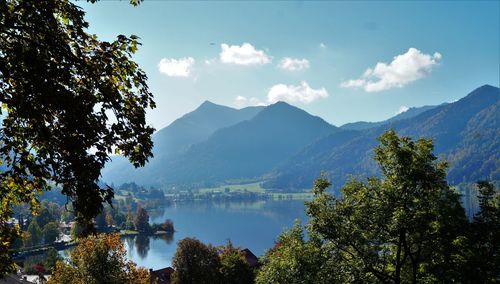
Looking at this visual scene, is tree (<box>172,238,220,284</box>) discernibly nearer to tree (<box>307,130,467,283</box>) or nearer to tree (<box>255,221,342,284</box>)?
tree (<box>255,221,342,284</box>)

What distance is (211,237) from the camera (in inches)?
6806

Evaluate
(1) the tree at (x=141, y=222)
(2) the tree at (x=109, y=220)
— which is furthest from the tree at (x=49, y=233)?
(1) the tree at (x=141, y=222)

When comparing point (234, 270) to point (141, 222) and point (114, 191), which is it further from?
point (141, 222)

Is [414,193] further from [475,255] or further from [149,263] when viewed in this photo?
[149,263]

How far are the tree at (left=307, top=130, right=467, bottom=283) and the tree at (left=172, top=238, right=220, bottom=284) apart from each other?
99.7ft

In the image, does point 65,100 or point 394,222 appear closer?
point 65,100

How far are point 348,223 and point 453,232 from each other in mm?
4705

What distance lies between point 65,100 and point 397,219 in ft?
48.4

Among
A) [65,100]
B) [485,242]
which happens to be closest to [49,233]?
[485,242]

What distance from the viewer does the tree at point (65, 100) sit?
755 cm

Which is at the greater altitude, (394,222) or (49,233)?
(394,222)

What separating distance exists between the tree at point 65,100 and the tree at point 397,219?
13429 millimetres

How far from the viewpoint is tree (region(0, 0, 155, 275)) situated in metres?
7.55

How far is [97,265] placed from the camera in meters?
30.8
